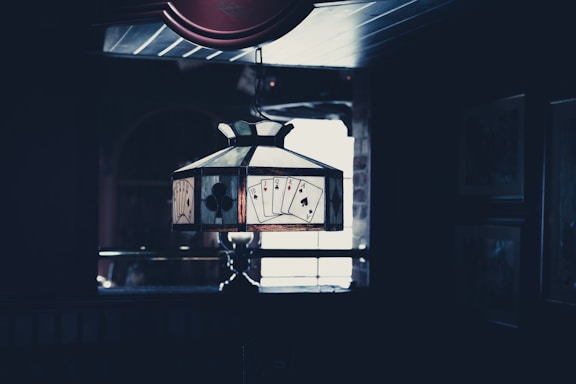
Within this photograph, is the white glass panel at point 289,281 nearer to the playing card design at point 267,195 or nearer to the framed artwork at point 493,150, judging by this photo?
the framed artwork at point 493,150

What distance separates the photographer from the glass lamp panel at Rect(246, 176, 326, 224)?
2176mm

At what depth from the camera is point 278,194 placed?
2197 mm

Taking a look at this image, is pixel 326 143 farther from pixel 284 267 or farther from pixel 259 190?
pixel 259 190

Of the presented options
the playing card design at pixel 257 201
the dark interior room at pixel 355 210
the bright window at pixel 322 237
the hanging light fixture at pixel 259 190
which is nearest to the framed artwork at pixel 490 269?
the dark interior room at pixel 355 210

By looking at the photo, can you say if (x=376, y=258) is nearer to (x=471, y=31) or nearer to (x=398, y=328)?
(x=398, y=328)

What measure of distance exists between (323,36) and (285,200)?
1596 millimetres

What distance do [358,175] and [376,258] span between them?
0.53m

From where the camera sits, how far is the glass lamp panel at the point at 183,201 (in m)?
2.30

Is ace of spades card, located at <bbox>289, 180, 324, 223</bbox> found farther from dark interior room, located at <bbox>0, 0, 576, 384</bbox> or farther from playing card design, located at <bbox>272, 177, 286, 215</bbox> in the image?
dark interior room, located at <bbox>0, 0, 576, 384</bbox>

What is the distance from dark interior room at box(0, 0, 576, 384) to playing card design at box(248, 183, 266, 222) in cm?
42

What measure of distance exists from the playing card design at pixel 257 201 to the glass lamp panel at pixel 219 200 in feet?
0.15

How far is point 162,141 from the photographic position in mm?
9289

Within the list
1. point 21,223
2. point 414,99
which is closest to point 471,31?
point 414,99

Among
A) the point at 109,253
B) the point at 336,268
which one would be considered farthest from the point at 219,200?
the point at 336,268
